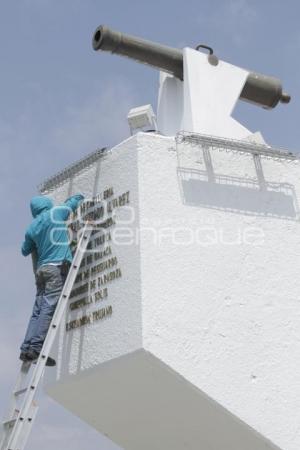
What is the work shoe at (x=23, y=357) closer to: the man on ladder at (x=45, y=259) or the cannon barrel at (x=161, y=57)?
the man on ladder at (x=45, y=259)

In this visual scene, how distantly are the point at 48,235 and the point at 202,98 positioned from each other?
3033mm

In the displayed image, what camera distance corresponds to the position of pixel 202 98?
38.4 ft

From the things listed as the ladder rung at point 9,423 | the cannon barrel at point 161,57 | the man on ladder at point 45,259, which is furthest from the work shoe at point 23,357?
the cannon barrel at point 161,57

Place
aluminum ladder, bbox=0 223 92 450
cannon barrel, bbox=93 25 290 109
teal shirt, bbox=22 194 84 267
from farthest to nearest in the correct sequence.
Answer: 1. cannon barrel, bbox=93 25 290 109
2. teal shirt, bbox=22 194 84 267
3. aluminum ladder, bbox=0 223 92 450

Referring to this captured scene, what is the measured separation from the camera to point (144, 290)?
32.3 feet

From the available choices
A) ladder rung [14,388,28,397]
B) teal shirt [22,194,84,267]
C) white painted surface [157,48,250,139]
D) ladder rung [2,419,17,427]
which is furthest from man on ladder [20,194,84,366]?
white painted surface [157,48,250,139]

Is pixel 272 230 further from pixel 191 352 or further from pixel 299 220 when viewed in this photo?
pixel 191 352

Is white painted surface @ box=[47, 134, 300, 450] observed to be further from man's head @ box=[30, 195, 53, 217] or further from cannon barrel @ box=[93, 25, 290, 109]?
cannon barrel @ box=[93, 25, 290, 109]

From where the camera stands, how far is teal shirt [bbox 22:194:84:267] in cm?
1045

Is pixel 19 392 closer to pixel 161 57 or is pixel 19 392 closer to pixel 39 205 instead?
pixel 39 205

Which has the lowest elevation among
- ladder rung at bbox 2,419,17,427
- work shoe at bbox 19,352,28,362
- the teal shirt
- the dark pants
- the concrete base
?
ladder rung at bbox 2,419,17,427

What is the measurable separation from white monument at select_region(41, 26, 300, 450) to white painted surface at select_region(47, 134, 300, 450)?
15mm

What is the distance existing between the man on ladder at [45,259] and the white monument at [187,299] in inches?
19.6

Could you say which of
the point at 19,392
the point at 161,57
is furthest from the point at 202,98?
the point at 19,392
